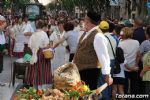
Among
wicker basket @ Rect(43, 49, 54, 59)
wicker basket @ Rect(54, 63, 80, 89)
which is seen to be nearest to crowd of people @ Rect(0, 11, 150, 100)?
wicker basket @ Rect(43, 49, 54, 59)

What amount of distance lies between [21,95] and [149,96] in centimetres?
272

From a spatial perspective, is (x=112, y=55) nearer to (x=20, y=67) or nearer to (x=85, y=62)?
(x=85, y=62)

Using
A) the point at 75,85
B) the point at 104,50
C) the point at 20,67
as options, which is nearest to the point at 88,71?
the point at 104,50

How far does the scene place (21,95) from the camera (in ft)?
22.5

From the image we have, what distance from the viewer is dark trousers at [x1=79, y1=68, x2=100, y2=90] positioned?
834 centimetres

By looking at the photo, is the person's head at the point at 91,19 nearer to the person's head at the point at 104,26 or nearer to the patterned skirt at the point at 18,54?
the person's head at the point at 104,26

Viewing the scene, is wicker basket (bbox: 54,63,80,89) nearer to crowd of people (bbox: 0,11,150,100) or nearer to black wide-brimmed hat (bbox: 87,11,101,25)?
crowd of people (bbox: 0,11,150,100)

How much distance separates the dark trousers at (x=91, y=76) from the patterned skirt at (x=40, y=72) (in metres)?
3.38

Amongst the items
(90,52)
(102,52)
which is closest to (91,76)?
(90,52)

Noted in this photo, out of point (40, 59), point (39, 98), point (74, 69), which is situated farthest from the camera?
point (40, 59)

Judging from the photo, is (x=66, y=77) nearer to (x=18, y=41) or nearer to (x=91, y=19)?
(x=91, y=19)

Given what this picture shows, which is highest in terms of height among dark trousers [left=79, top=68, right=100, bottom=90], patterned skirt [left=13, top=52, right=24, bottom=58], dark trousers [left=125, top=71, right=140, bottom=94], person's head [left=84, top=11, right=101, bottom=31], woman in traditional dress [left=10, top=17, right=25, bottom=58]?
person's head [left=84, top=11, right=101, bottom=31]

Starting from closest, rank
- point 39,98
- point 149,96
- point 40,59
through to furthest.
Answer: point 39,98 < point 149,96 < point 40,59

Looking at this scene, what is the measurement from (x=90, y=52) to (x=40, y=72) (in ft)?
12.6
